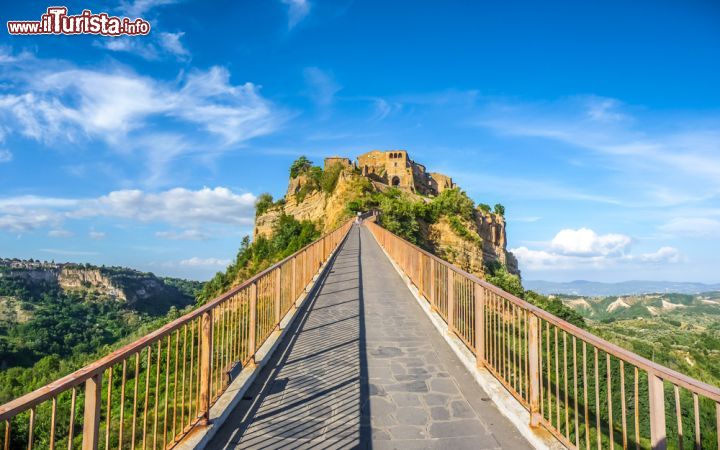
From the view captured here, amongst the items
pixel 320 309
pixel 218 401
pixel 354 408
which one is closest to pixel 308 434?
pixel 354 408

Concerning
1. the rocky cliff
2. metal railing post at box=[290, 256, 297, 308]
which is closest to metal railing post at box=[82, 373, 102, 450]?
metal railing post at box=[290, 256, 297, 308]

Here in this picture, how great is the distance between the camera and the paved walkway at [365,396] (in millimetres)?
3879

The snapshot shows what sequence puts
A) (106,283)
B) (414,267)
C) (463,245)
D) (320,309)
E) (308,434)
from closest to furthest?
1. (308,434)
2. (320,309)
3. (414,267)
4. (463,245)
5. (106,283)

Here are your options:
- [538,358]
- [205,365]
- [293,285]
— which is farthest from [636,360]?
[293,285]

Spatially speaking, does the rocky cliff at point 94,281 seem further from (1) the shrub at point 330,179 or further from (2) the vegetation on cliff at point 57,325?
(1) the shrub at point 330,179

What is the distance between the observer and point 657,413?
256 centimetres

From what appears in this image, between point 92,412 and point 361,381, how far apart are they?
3.43m

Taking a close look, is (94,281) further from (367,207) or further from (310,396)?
(310,396)

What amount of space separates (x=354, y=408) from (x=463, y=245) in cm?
4900

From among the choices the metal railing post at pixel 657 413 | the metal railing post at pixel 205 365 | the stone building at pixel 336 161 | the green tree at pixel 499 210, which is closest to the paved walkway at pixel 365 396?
the metal railing post at pixel 205 365

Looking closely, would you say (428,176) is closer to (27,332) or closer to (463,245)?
(463,245)

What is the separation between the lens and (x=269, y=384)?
16.9 feet

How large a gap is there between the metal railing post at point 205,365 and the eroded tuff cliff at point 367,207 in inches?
1661

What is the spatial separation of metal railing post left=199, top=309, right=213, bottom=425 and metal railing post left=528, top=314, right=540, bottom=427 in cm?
338
